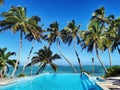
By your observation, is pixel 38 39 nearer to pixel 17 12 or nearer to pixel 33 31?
pixel 33 31

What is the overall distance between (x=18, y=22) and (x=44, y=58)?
9.26 m

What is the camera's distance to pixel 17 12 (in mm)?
32344

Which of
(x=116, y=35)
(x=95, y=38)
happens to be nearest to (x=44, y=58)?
(x=95, y=38)

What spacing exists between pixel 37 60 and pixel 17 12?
9921mm

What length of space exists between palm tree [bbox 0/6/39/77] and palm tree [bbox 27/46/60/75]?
5645 mm

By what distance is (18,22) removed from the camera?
31781mm

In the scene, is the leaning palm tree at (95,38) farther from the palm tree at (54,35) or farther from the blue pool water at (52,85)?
the blue pool water at (52,85)

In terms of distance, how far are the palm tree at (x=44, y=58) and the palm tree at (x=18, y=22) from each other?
222 inches

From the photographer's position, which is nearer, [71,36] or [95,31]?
[95,31]

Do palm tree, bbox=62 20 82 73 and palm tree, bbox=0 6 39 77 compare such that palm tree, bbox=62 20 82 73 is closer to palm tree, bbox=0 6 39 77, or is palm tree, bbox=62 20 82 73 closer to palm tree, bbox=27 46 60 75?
palm tree, bbox=27 46 60 75

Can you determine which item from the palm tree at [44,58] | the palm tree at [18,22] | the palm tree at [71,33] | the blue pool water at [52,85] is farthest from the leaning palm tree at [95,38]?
the blue pool water at [52,85]

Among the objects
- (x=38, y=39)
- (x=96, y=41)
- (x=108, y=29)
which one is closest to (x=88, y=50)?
(x=96, y=41)

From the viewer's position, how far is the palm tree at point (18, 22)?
3112 cm

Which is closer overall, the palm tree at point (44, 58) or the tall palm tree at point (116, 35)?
the tall palm tree at point (116, 35)
